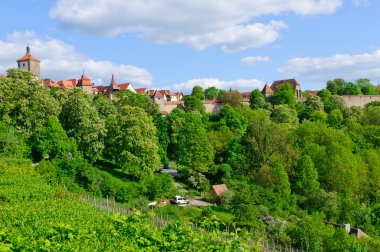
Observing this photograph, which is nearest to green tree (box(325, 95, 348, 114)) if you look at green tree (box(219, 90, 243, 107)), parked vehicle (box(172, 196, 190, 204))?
green tree (box(219, 90, 243, 107))

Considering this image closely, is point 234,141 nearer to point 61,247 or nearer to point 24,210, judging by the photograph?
point 24,210

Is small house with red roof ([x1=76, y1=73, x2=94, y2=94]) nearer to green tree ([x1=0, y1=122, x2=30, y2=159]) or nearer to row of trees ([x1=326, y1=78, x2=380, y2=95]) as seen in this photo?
green tree ([x1=0, y1=122, x2=30, y2=159])

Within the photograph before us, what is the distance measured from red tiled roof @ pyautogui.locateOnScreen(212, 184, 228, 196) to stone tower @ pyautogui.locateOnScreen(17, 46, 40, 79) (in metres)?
52.0

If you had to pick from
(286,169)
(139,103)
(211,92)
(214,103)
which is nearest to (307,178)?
(286,169)

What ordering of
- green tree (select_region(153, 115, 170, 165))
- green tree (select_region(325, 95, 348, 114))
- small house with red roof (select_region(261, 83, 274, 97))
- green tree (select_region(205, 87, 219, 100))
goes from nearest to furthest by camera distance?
green tree (select_region(153, 115, 170, 165))
green tree (select_region(325, 95, 348, 114))
small house with red roof (select_region(261, 83, 274, 97))
green tree (select_region(205, 87, 219, 100))

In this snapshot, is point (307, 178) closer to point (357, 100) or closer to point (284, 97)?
point (284, 97)

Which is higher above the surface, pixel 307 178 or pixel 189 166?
pixel 189 166

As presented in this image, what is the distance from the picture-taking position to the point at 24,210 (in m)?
18.1

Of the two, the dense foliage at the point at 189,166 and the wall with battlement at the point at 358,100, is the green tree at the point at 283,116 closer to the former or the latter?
the dense foliage at the point at 189,166

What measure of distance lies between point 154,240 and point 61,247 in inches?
77.5

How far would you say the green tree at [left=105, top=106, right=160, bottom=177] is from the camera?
3962 centimetres

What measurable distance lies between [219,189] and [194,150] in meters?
5.71

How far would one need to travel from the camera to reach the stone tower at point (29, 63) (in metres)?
81.8

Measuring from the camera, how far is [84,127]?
128 feet
